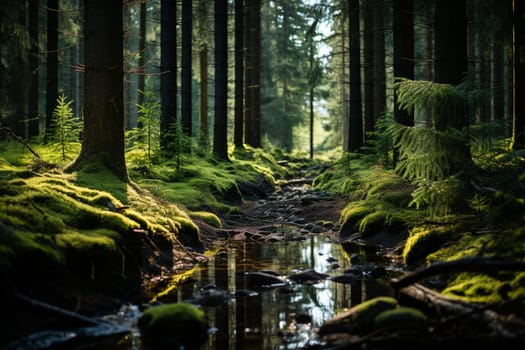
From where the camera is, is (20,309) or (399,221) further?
(399,221)

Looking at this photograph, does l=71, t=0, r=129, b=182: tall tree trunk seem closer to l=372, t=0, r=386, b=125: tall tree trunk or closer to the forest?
the forest

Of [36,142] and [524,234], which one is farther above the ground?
[36,142]

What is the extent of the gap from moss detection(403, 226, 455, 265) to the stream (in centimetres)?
32

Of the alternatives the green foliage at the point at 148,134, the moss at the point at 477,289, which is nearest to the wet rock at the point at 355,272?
the moss at the point at 477,289

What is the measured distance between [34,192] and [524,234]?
6280 millimetres

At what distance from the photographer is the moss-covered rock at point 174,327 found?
5395mm

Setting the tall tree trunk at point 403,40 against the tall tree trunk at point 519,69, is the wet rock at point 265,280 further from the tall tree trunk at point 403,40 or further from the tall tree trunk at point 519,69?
Answer: the tall tree trunk at point 519,69

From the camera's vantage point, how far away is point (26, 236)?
242 inches

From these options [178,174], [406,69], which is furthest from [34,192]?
[406,69]

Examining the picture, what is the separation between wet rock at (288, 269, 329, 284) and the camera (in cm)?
788

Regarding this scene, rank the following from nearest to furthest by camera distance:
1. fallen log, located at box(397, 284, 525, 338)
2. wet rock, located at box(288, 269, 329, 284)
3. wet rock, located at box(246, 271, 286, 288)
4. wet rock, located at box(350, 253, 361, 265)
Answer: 1. fallen log, located at box(397, 284, 525, 338)
2. wet rock, located at box(246, 271, 286, 288)
3. wet rock, located at box(288, 269, 329, 284)
4. wet rock, located at box(350, 253, 361, 265)

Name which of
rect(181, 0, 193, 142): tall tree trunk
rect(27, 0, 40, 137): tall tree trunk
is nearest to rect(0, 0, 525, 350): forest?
rect(181, 0, 193, 142): tall tree trunk

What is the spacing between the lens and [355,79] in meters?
22.4

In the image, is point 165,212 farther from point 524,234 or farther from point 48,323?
point 524,234
